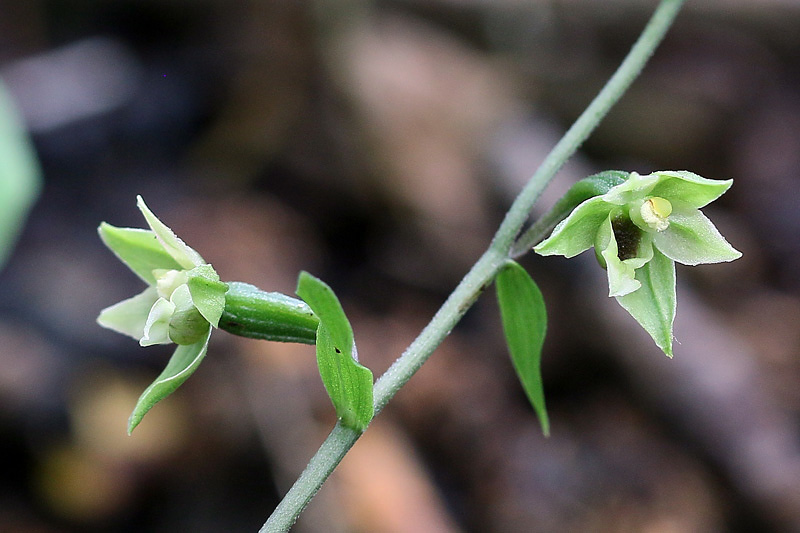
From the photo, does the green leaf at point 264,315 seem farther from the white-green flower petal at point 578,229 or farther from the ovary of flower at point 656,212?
the ovary of flower at point 656,212

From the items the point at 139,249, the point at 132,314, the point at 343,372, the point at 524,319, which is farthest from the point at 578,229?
the point at 132,314

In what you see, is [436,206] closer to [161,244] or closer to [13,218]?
[13,218]

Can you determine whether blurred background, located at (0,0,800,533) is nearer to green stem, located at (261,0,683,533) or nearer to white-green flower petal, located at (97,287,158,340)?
white-green flower petal, located at (97,287,158,340)

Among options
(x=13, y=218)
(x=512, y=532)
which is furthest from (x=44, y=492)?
(x=512, y=532)

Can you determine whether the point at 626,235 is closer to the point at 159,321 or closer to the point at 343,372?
the point at 343,372

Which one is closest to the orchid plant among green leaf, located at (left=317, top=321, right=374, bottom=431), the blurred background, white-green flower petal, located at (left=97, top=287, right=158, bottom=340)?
green leaf, located at (left=317, top=321, right=374, bottom=431)

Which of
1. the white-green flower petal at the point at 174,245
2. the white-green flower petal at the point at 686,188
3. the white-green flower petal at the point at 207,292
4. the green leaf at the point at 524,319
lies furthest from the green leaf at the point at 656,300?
the white-green flower petal at the point at 174,245

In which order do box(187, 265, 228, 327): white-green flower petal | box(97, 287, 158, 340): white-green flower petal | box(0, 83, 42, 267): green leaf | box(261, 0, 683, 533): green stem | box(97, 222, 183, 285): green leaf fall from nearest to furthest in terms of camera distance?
box(261, 0, 683, 533): green stem, box(187, 265, 228, 327): white-green flower petal, box(97, 222, 183, 285): green leaf, box(97, 287, 158, 340): white-green flower petal, box(0, 83, 42, 267): green leaf
